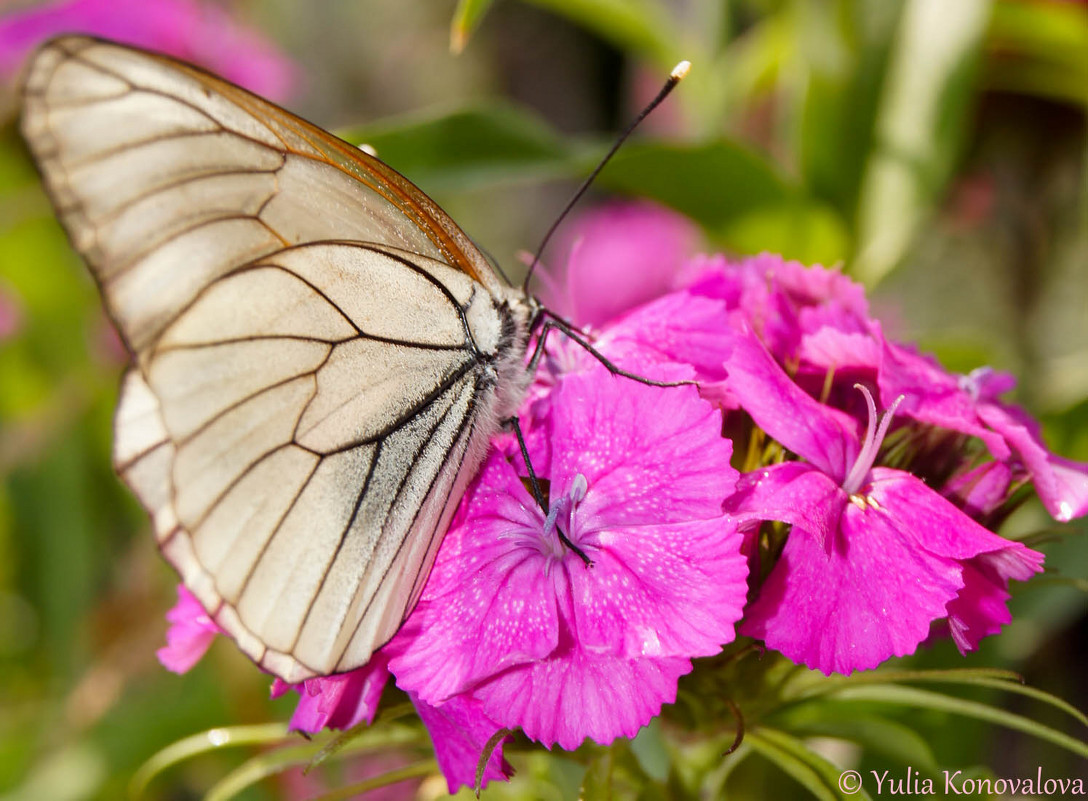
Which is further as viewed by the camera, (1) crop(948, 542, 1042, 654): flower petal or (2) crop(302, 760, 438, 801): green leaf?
(2) crop(302, 760, 438, 801): green leaf

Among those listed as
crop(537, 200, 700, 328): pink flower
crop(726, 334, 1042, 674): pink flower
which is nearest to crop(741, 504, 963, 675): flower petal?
crop(726, 334, 1042, 674): pink flower

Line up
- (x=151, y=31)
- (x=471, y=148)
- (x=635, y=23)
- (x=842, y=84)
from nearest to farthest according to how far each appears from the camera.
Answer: (x=471, y=148) < (x=842, y=84) < (x=635, y=23) < (x=151, y=31)

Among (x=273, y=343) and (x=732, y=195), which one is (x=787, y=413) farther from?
(x=732, y=195)

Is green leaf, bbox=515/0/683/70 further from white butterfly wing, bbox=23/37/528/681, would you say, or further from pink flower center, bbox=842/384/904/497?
pink flower center, bbox=842/384/904/497

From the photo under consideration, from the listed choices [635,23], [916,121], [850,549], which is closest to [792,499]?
[850,549]

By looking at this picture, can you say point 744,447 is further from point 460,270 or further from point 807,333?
point 460,270

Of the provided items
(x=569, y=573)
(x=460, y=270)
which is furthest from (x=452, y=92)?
(x=569, y=573)

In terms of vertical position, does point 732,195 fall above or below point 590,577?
A: above
